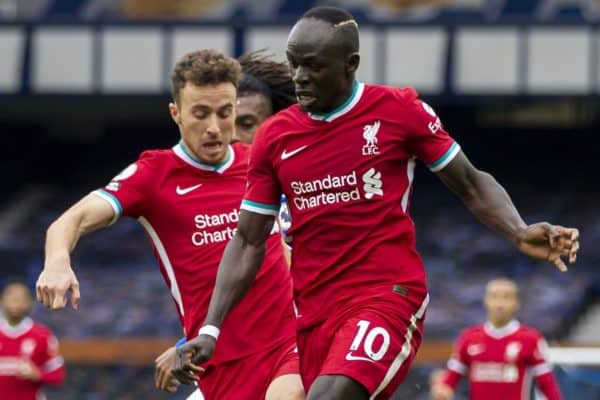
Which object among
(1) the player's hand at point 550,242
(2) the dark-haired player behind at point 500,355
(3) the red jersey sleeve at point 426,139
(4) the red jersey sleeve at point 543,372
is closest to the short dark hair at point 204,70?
(3) the red jersey sleeve at point 426,139

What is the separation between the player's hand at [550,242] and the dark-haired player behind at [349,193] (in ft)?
0.04

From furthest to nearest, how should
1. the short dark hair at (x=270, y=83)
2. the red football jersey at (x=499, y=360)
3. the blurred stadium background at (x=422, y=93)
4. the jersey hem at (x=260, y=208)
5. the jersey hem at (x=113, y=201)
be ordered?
1. the blurred stadium background at (x=422, y=93)
2. the red football jersey at (x=499, y=360)
3. the short dark hair at (x=270, y=83)
4. the jersey hem at (x=113, y=201)
5. the jersey hem at (x=260, y=208)

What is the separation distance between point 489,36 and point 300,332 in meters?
19.4

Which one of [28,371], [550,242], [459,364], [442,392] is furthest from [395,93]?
[28,371]

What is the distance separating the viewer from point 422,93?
24.6 meters

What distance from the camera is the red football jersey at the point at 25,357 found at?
13375 millimetres

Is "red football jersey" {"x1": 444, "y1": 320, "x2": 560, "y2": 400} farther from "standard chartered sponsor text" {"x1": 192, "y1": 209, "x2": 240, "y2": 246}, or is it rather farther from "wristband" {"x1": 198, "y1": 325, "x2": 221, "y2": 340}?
"wristband" {"x1": 198, "y1": 325, "x2": 221, "y2": 340}

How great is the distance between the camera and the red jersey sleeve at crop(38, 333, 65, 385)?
1312 centimetres

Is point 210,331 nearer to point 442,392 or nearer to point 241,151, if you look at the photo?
point 241,151

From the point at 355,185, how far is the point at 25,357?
28.1 ft

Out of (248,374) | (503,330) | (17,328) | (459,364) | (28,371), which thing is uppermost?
(248,374)

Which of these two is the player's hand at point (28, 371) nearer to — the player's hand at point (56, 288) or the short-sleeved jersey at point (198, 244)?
the short-sleeved jersey at point (198, 244)

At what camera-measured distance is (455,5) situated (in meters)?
24.7

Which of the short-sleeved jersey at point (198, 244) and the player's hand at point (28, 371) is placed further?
the player's hand at point (28, 371)
